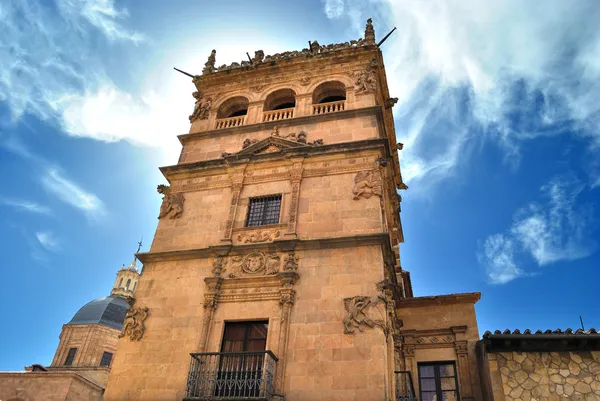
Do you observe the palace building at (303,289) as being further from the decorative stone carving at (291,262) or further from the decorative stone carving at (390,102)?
the decorative stone carving at (390,102)

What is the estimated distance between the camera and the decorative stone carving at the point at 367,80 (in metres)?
19.3

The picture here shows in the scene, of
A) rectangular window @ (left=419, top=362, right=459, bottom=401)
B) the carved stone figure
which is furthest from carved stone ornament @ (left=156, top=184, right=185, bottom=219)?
rectangular window @ (left=419, top=362, right=459, bottom=401)

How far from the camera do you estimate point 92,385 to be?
87.1 feet

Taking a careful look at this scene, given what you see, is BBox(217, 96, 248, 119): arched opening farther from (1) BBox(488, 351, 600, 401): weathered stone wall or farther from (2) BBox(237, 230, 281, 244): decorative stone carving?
(1) BBox(488, 351, 600, 401): weathered stone wall

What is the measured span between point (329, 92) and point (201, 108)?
19.5 ft

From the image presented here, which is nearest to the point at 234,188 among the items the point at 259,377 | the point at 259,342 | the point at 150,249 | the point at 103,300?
the point at 150,249

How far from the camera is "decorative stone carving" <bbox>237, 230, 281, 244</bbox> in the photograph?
51.3ft

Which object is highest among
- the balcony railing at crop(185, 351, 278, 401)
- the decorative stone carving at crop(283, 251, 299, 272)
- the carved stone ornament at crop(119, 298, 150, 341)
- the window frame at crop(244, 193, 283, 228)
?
the window frame at crop(244, 193, 283, 228)

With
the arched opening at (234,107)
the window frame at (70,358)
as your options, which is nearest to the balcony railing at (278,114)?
the arched opening at (234,107)

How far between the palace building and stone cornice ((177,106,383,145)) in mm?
58

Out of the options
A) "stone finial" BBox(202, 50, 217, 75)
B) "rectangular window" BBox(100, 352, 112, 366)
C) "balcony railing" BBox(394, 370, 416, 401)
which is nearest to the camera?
"balcony railing" BBox(394, 370, 416, 401)

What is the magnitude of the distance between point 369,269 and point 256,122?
891 centimetres

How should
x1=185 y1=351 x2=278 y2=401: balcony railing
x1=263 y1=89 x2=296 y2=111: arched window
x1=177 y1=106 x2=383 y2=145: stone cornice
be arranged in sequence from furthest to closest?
x1=263 y1=89 x2=296 y2=111: arched window < x1=177 y1=106 x2=383 y2=145: stone cornice < x1=185 y1=351 x2=278 y2=401: balcony railing

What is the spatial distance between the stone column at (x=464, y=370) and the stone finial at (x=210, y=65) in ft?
53.9
